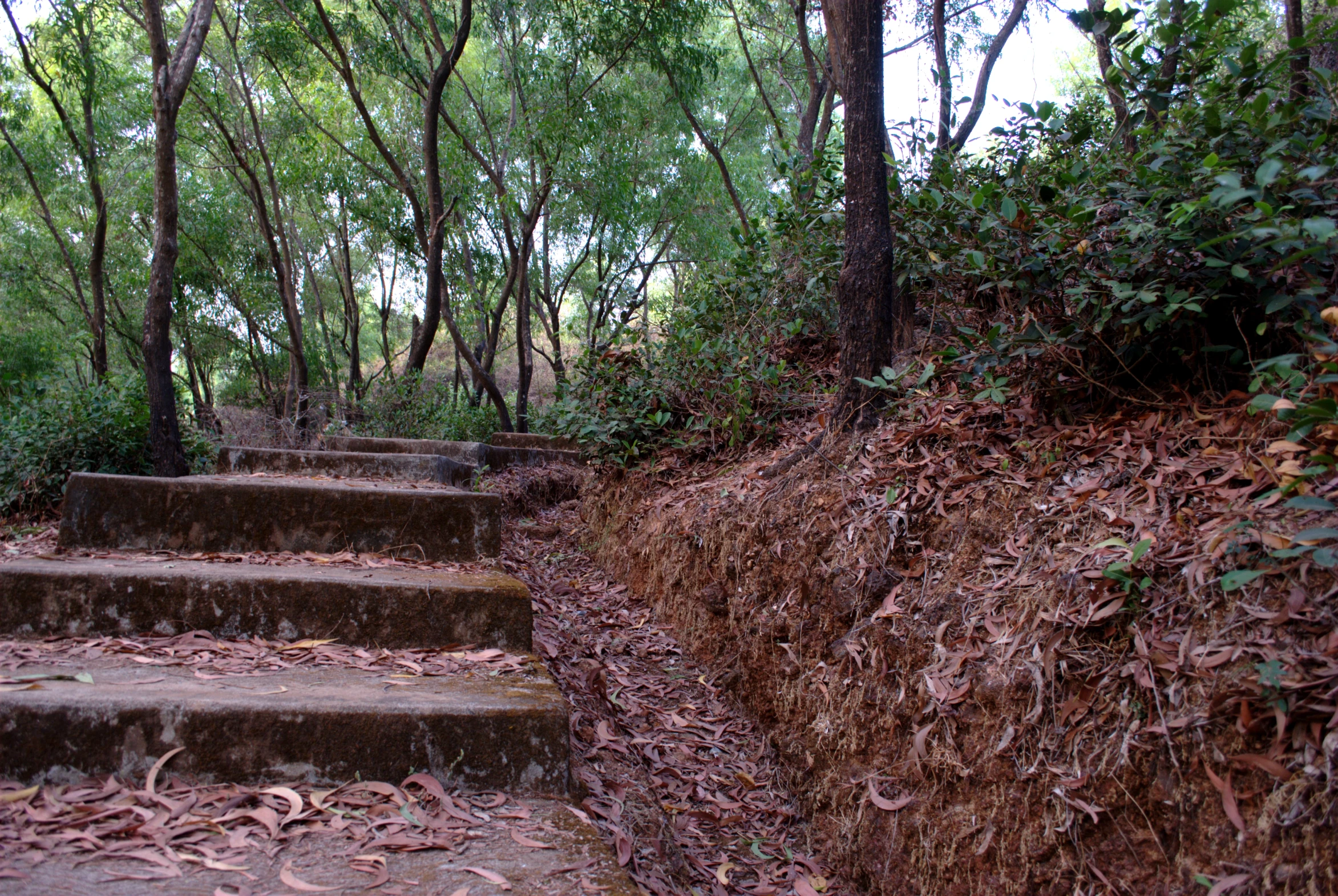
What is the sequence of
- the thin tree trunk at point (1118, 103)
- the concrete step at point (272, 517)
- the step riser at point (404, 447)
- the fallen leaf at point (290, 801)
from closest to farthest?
the fallen leaf at point (290, 801)
the thin tree trunk at point (1118, 103)
the concrete step at point (272, 517)
the step riser at point (404, 447)

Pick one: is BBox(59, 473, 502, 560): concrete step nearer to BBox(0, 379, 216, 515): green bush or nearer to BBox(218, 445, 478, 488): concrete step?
BBox(218, 445, 478, 488): concrete step

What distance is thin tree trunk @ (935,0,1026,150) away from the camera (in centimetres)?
708

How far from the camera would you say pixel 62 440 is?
5.05 meters

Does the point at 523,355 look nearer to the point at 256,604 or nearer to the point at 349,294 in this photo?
the point at 349,294

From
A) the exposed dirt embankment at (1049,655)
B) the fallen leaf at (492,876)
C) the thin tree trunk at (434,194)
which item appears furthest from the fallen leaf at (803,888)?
the thin tree trunk at (434,194)

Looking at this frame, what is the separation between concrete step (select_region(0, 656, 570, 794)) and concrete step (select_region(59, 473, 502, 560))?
0.92 m

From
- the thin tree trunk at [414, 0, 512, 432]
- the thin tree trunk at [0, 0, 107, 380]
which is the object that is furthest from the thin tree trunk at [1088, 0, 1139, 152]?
the thin tree trunk at [0, 0, 107, 380]

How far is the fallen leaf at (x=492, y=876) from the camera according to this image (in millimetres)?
1612

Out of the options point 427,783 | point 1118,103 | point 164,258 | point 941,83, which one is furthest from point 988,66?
point 427,783

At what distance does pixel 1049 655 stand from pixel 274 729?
2014 mm

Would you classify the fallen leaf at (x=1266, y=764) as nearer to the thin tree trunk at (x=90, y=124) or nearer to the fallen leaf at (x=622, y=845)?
the fallen leaf at (x=622, y=845)

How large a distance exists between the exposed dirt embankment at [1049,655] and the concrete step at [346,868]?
101cm

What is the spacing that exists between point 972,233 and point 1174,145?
0.72 metres

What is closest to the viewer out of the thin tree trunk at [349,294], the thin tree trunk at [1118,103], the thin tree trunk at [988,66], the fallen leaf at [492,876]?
the fallen leaf at [492,876]
